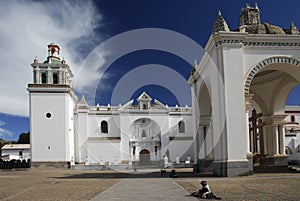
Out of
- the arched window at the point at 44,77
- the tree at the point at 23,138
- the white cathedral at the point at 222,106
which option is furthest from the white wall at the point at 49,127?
the tree at the point at 23,138

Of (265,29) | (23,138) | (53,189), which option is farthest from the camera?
(23,138)

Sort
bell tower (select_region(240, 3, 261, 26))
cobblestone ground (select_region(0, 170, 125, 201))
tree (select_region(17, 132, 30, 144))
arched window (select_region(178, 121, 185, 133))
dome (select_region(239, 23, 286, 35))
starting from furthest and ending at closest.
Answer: tree (select_region(17, 132, 30, 144))
arched window (select_region(178, 121, 185, 133))
bell tower (select_region(240, 3, 261, 26))
dome (select_region(239, 23, 286, 35))
cobblestone ground (select_region(0, 170, 125, 201))

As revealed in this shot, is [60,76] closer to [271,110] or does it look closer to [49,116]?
[49,116]

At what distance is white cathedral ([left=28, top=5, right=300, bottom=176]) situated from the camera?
14.1 meters

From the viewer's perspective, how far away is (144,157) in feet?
123

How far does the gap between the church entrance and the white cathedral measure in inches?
73.8

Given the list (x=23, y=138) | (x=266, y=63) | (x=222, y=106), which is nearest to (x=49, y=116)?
(x=222, y=106)

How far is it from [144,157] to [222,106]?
24568 millimetres

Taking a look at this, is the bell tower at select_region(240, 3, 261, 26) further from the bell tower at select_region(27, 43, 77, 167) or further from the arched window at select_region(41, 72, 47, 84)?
the arched window at select_region(41, 72, 47, 84)

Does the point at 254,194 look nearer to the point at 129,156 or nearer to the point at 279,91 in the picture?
the point at 279,91

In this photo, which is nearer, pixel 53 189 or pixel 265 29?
pixel 53 189

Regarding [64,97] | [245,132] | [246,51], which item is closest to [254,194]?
[245,132]

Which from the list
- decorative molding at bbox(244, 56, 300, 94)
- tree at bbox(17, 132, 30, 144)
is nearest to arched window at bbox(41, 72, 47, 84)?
decorative molding at bbox(244, 56, 300, 94)

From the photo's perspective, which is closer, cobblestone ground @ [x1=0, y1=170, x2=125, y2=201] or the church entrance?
cobblestone ground @ [x1=0, y1=170, x2=125, y2=201]
